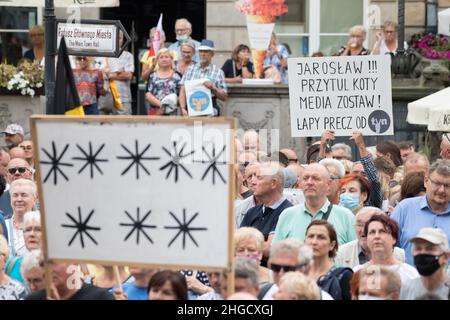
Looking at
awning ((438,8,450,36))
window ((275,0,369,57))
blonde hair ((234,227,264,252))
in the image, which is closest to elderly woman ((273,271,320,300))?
blonde hair ((234,227,264,252))

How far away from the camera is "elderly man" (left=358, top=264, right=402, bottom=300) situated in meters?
7.61

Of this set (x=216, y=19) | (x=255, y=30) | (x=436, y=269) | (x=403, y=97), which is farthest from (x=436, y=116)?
(x=216, y=19)

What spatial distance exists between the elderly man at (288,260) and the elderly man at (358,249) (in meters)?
1.34

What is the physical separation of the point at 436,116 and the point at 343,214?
4617 millimetres

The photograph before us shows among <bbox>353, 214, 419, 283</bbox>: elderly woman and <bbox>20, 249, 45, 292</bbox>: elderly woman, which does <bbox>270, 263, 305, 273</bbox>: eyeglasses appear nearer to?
<bbox>353, 214, 419, 283</bbox>: elderly woman

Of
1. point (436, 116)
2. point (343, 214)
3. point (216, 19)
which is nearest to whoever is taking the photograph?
point (343, 214)

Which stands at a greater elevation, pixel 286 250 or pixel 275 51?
pixel 275 51

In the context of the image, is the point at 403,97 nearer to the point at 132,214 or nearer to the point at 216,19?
the point at 216,19

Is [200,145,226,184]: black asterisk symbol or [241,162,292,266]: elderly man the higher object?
[200,145,226,184]: black asterisk symbol

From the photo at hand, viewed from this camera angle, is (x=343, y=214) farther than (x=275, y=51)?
No

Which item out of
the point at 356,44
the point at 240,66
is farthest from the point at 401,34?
the point at 240,66

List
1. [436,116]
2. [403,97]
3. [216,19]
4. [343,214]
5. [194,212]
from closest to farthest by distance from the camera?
[194,212] → [343,214] → [436,116] → [403,97] → [216,19]

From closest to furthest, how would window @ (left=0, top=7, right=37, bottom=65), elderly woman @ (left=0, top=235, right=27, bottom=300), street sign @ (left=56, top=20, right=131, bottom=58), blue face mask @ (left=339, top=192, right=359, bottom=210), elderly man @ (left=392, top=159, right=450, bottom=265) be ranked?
elderly woman @ (left=0, top=235, right=27, bottom=300) < elderly man @ (left=392, top=159, right=450, bottom=265) < blue face mask @ (left=339, top=192, right=359, bottom=210) < street sign @ (left=56, top=20, right=131, bottom=58) < window @ (left=0, top=7, right=37, bottom=65)

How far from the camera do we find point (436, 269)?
775cm
